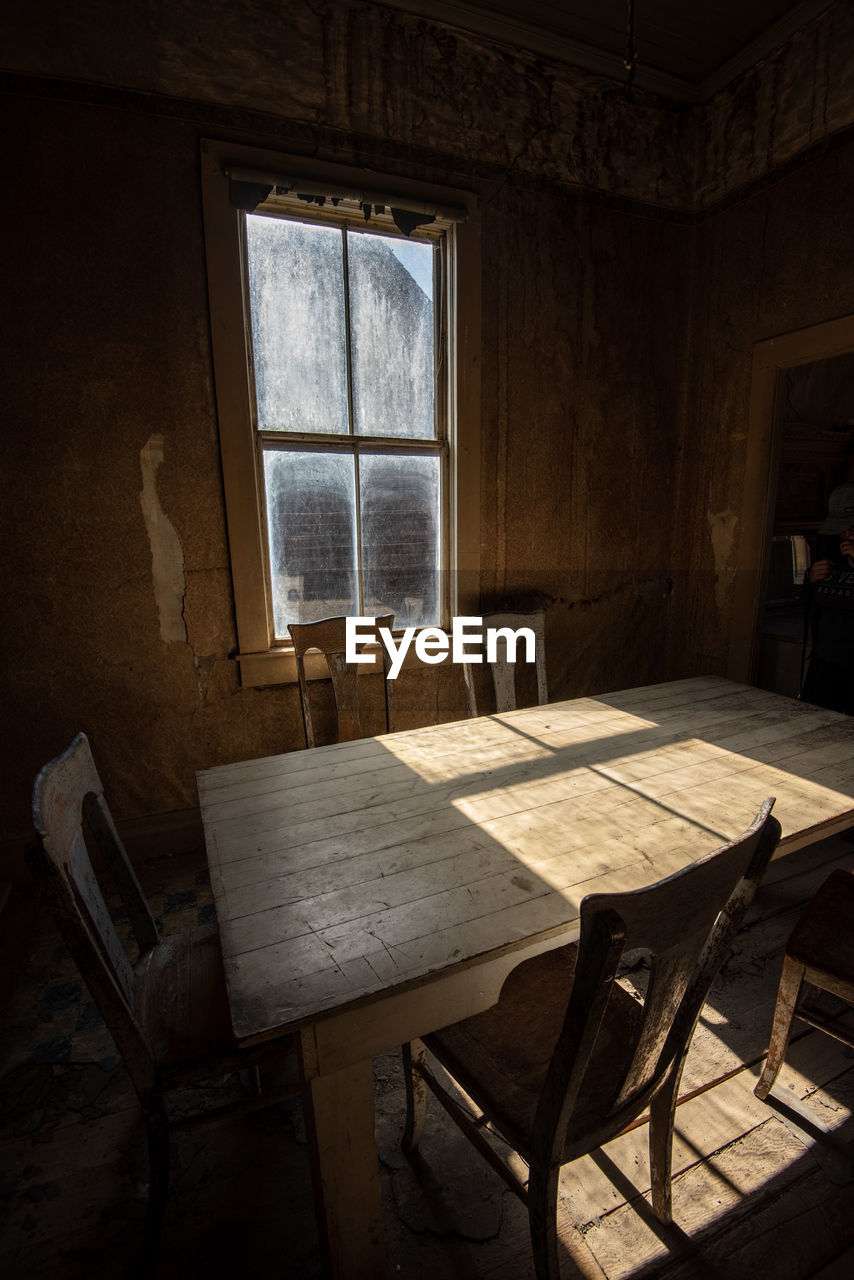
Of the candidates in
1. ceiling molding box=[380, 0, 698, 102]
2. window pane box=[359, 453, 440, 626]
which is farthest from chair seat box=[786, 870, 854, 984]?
ceiling molding box=[380, 0, 698, 102]

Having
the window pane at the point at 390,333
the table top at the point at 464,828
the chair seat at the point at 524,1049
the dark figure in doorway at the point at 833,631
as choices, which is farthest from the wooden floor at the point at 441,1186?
the window pane at the point at 390,333

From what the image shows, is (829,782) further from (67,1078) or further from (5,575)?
(5,575)

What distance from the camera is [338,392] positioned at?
2.76 m

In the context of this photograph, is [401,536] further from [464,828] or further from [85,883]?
[85,883]

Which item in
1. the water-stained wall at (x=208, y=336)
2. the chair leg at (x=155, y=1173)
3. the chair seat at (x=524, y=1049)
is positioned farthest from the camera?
the water-stained wall at (x=208, y=336)

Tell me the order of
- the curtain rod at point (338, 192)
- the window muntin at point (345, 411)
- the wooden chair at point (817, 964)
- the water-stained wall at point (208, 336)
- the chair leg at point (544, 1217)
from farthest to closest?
1. the window muntin at point (345, 411)
2. the curtain rod at point (338, 192)
3. the water-stained wall at point (208, 336)
4. the wooden chair at point (817, 964)
5. the chair leg at point (544, 1217)

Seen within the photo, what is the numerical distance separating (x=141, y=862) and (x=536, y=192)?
3681 millimetres

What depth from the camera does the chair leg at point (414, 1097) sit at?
137 centimetres

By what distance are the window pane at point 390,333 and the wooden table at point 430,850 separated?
161cm

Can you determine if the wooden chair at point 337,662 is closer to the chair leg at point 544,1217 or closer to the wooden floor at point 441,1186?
the wooden floor at point 441,1186

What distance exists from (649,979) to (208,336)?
2.65 meters

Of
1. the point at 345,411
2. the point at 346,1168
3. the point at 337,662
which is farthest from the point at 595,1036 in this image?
the point at 345,411

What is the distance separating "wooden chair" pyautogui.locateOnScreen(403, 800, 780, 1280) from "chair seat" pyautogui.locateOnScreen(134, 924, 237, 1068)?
448 millimetres

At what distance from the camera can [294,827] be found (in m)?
1.43
